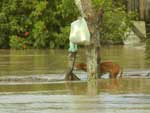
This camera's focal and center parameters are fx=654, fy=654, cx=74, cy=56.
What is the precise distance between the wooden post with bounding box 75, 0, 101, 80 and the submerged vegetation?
49.5ft

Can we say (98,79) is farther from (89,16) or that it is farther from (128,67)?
(128,67)

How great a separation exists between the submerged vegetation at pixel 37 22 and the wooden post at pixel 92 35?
49.5ft

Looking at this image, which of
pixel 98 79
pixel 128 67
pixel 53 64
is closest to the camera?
pixel 98 79

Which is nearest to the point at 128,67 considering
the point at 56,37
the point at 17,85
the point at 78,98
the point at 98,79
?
the point at 98,79

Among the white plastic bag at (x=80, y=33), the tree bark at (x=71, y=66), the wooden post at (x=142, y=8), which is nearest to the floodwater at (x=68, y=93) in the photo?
the tree bark at (x=71, y=66)

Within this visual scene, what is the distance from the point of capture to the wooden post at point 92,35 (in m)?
13.1

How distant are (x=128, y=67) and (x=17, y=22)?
13.9 meters

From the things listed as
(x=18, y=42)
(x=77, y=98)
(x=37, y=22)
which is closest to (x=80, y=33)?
(x=77, y=98)

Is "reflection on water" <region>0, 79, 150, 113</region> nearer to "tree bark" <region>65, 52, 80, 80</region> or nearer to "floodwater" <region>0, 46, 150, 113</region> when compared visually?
"floodwater" <region>0, 46, 150, 113</region>

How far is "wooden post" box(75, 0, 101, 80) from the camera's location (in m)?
13.1

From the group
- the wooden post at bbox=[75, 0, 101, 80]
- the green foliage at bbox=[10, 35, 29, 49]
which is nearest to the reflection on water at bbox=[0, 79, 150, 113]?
the wooden post at bbox=[75, 0, 101, 80]

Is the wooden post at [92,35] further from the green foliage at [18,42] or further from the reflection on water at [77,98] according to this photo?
the green foliage at [18,42]

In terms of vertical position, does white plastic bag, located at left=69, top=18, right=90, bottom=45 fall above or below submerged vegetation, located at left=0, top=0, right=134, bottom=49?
above

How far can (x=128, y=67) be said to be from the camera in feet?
58.0
